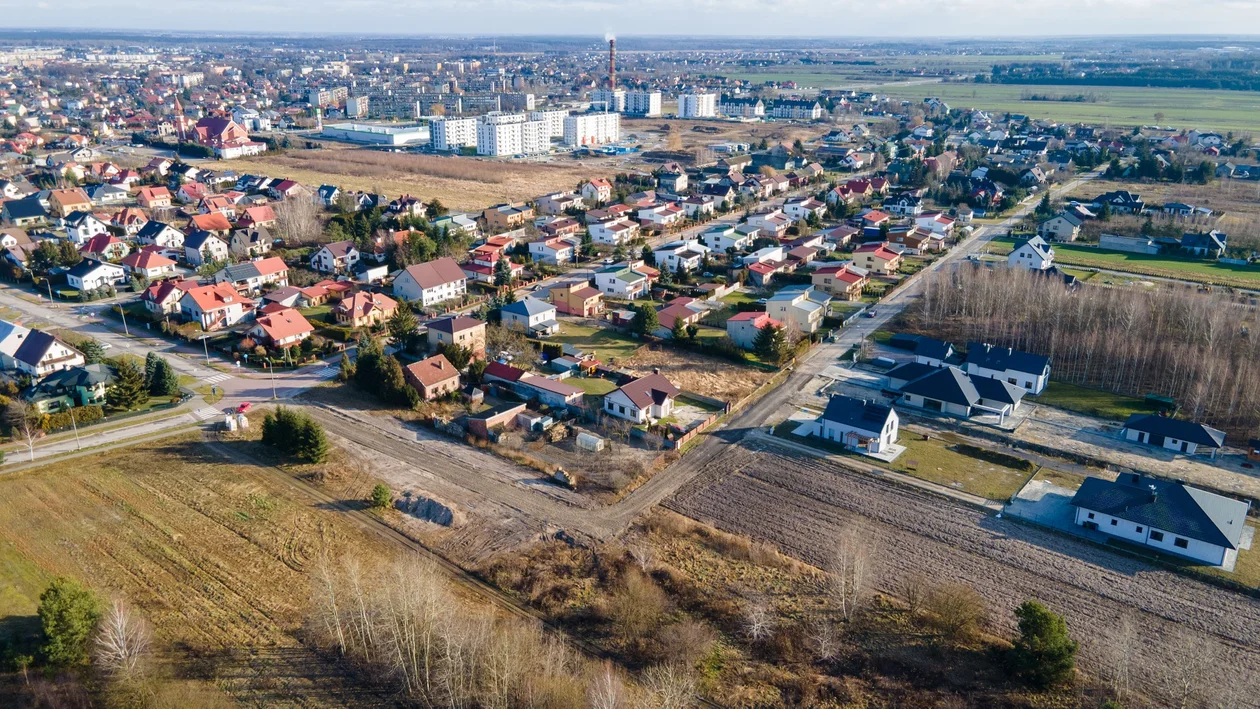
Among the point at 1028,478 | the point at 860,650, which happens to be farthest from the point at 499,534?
the point at 1028,478

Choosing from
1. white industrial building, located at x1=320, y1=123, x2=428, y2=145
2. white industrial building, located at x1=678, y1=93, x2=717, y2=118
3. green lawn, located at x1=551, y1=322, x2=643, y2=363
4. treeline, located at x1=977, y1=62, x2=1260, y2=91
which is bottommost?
green lawn, located at x1=551, y1=322, x2=643, y2=363

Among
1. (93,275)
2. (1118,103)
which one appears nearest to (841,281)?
(93,275)

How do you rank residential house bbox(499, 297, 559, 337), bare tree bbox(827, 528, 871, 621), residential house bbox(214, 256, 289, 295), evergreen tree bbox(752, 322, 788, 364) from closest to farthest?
bare tree bbox(827, 528, 871, 621) → evergreen tree bbox(752, 322, 788, 364) → residential house bbox(499, 297, 559, 337) → residential house bbox(214, 256, 289, 295)

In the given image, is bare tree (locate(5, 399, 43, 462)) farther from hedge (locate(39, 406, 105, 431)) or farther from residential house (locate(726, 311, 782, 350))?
residential house (locate(726, 311, 782, 350))

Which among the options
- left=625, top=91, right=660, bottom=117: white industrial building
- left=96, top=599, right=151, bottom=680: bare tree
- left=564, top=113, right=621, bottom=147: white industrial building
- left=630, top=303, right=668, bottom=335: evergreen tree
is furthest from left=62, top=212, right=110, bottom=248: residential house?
left=625, top=91, right=660, bottom=117: white industrial building

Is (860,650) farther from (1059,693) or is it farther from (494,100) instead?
(494,100)

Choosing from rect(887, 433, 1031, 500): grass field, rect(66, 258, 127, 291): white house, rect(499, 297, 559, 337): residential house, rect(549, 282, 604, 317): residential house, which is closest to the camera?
rect(887, 433, 1031, 500): grass field
